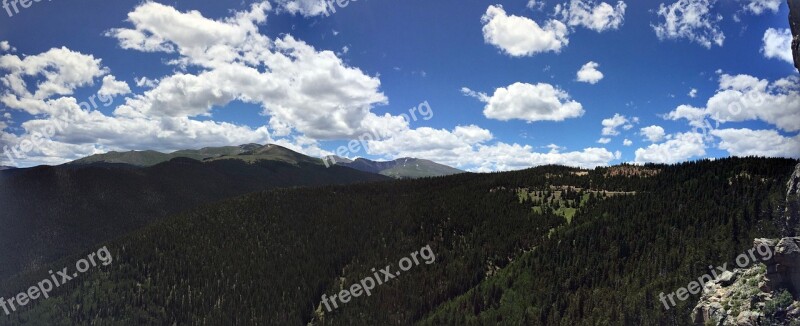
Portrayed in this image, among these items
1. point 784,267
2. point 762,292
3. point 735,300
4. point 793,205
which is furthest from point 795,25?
point 735,300

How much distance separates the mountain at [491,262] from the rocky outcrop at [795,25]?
143 feet

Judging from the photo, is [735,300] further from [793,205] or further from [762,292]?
[793,205]

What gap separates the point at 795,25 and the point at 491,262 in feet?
327

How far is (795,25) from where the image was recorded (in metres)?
65.8

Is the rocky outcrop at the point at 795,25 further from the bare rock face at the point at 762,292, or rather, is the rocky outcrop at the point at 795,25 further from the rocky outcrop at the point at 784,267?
the bare rock face at the point at 762,292

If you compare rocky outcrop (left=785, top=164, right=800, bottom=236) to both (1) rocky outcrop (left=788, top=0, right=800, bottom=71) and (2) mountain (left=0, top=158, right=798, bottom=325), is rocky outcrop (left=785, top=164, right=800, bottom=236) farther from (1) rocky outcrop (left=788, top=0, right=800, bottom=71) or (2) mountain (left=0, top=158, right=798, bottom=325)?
(2) mountain (left=0, top=158, right=798, bottom=325)

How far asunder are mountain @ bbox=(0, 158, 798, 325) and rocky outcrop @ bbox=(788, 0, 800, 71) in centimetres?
4349

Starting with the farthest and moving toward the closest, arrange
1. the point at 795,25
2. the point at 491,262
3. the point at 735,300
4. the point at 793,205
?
the point at 491,262
the point at 793,205
the point at 735,300
the point at 795,25

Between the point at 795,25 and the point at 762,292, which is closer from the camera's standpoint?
the point at 795,25

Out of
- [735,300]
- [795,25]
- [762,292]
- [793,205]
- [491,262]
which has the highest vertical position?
[795,25]

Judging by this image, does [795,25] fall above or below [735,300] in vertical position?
above

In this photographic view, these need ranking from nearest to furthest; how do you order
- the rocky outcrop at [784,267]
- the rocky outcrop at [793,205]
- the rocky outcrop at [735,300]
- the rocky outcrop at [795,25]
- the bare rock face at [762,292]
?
the bare rock face at [762,292] → the rocky outcrop at [784,267] → the rocky outcrop at [795,25] → the rocky outcrop at [735,300] → the rocky outcrop at [793,205]

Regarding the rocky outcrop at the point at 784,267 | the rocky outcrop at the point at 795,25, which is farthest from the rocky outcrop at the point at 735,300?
the rocky outcrop at the point at 795,25

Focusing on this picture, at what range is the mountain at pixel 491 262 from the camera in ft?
362
